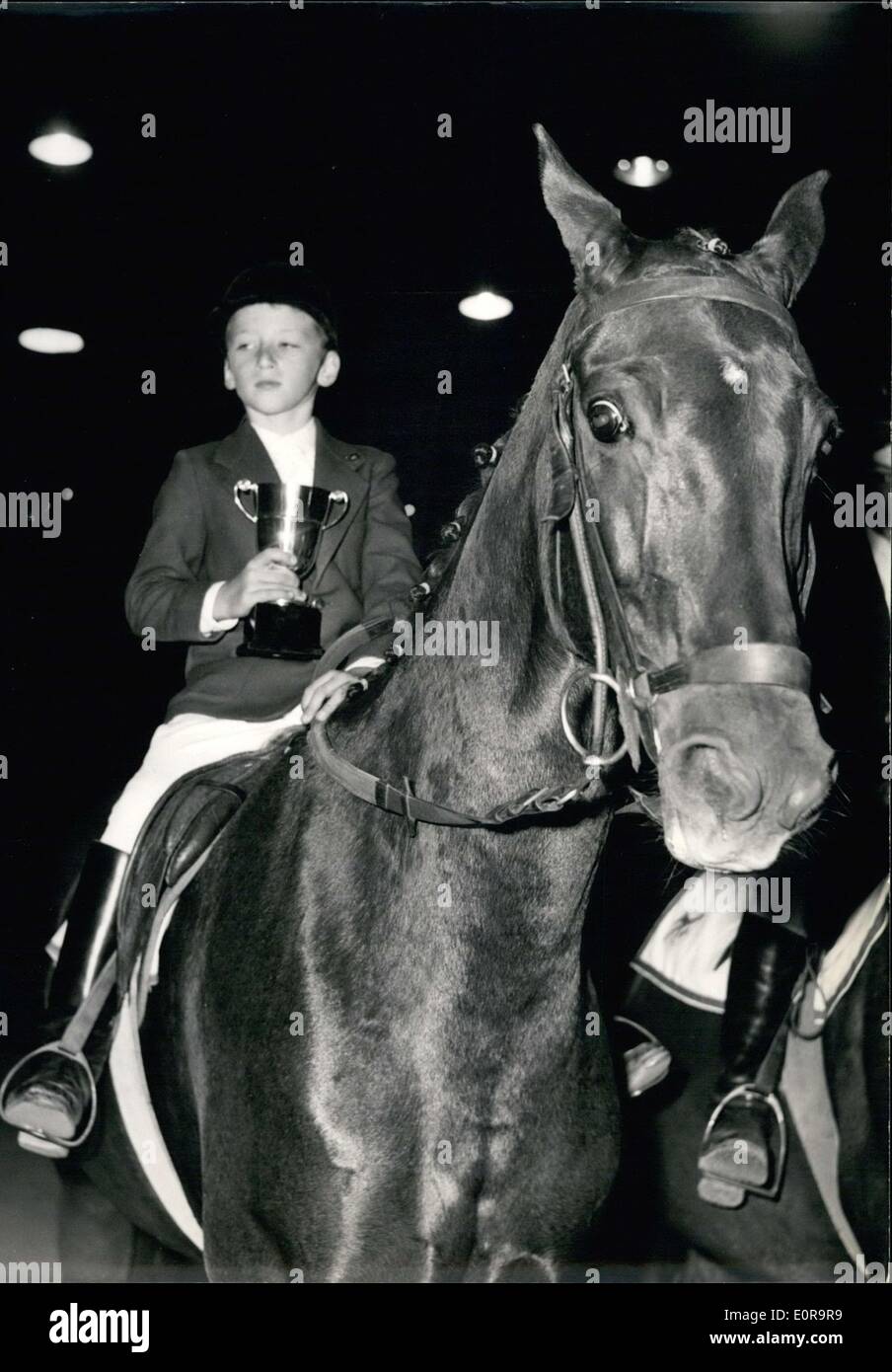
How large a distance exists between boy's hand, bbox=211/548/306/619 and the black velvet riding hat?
785 millimetres

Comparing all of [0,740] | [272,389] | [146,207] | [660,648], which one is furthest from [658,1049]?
[146,207]

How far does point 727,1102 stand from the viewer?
9.48ft

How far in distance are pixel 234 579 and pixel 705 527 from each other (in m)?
1.11

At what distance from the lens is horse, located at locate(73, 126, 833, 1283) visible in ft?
4.64

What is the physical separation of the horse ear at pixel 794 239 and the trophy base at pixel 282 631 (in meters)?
1.00

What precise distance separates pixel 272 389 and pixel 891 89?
6.34ft

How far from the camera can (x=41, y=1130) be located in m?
2.26

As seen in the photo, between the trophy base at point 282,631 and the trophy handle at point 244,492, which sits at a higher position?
the trophy handle at point 244,492

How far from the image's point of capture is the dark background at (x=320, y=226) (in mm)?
3143

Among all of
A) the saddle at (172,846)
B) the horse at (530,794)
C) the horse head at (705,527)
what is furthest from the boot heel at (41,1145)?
the horse head at (705,527)
